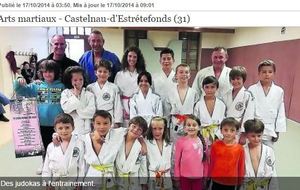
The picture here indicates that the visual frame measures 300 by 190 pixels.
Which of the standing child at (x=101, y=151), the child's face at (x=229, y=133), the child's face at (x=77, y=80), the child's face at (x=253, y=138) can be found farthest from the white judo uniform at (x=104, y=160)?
the child's face at (x=253, y=138)

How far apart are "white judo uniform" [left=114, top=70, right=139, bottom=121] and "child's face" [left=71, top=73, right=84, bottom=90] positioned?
16 cm

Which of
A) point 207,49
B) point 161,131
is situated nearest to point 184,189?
point 161,131

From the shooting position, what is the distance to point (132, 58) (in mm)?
1083

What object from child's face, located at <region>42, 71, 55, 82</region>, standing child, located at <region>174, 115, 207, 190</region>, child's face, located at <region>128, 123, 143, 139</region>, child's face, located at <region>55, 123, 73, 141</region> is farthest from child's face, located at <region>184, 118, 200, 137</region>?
child's face, located at <region>42, 71, 55, 82</region>

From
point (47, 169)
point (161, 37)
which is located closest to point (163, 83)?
point (161, 37)

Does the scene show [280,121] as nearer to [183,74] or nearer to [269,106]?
[269,106]

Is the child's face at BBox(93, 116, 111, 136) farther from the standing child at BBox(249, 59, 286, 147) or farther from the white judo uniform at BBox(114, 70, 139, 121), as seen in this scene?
the standing child at BBox(249, 59, 286, 147)

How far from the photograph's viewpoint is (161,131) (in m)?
1.12

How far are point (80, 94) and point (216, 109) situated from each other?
0.61m

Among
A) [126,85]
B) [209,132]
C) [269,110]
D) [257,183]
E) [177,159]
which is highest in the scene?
[126,85]

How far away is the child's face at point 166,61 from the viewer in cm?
105

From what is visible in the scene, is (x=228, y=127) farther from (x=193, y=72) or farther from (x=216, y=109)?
(x=193, y=72)

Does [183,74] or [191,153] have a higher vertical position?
[183,74]

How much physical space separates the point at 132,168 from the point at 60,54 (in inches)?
23.1
